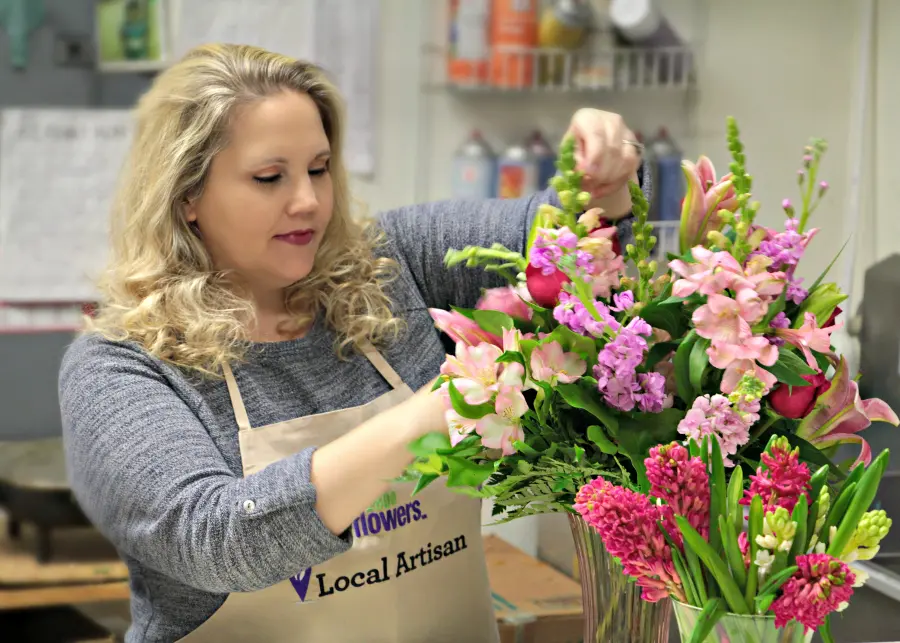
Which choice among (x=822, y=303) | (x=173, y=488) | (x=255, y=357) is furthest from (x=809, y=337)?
(x=255, y=357)

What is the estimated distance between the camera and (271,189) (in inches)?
49.3

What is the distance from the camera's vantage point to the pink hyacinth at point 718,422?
2.38 feet

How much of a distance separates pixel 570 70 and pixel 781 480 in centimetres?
179

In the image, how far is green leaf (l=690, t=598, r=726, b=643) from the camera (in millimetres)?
677

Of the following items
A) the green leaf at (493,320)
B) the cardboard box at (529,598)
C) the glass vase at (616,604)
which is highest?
the green leaf at (493,320)

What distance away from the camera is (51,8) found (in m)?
2.33

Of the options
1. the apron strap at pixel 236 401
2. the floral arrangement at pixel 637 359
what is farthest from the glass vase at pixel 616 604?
the apron strap at pixel 236 401

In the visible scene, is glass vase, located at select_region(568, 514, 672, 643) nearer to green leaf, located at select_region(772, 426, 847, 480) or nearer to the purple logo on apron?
green leaf, located at select_region(772, 426, 847, 480)

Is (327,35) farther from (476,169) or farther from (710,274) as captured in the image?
(710,274)

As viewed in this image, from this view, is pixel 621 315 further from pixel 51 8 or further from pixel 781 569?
pixel 51 8

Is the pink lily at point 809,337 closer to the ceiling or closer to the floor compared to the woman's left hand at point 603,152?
closer to the floor

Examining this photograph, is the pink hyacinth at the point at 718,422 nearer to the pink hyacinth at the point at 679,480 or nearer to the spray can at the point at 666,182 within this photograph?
the pink hyacinth at the point at 679,480

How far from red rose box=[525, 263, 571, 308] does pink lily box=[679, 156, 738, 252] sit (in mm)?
126

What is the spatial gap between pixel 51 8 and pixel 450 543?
1648 mm
